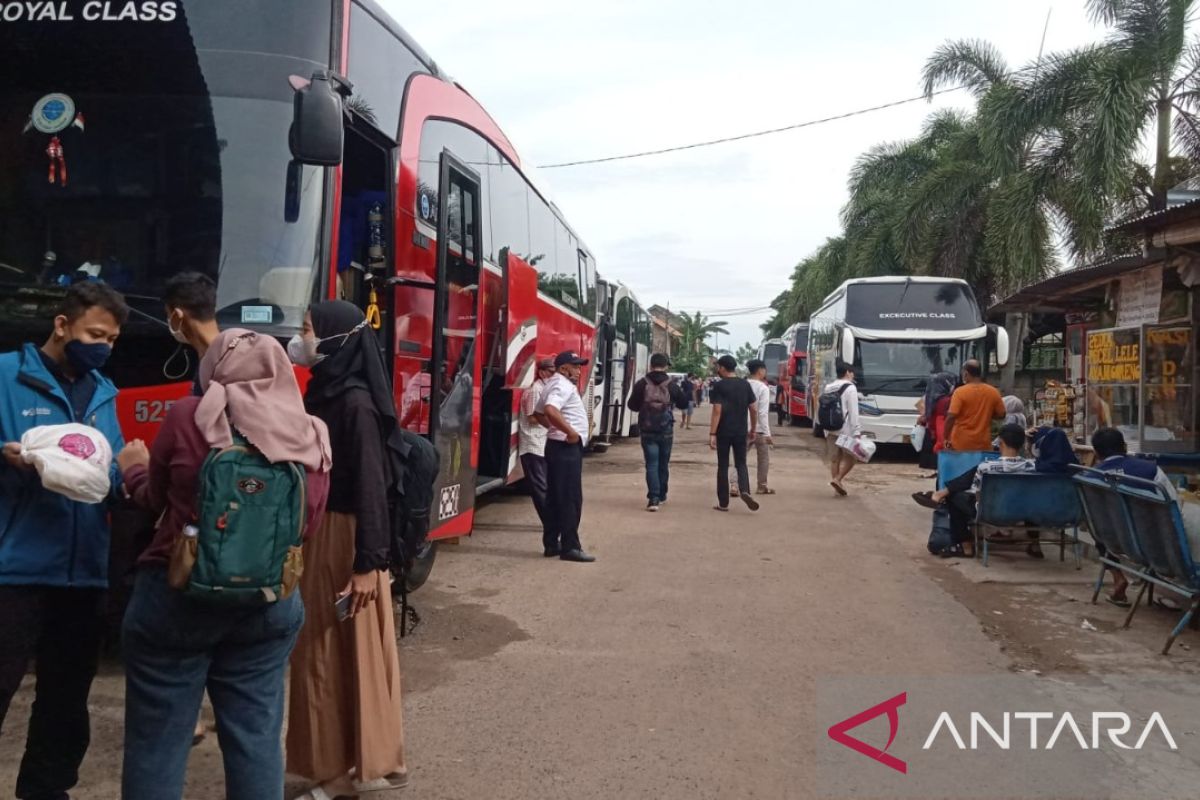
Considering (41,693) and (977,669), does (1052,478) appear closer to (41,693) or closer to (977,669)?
(977,669)

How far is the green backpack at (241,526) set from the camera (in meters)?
2.52

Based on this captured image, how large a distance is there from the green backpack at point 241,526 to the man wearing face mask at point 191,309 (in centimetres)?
56

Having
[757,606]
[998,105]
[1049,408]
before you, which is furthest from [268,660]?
[998,105]

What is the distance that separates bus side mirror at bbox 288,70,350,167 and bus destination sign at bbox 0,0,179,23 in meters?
1.04

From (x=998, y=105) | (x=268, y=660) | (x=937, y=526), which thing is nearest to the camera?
(x=268, y=660)

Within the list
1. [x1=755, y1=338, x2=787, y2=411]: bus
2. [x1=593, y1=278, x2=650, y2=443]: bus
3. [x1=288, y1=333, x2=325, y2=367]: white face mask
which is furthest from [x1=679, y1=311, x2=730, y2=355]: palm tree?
[x1=288, y1=333, x2=325, y2=367]: white face mask

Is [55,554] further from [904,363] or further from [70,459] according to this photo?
[904,363]

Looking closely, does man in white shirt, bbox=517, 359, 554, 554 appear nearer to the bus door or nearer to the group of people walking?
the bus door

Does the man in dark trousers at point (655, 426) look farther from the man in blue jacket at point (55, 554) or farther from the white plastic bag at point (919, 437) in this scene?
the man in blue jacket at point (55, 554)

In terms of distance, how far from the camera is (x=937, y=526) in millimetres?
8828

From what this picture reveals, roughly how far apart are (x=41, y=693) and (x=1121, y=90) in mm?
18711

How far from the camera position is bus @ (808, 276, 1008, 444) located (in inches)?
707

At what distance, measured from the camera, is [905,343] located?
18172mm

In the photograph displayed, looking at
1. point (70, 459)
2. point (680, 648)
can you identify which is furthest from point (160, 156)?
point (680, 648)
